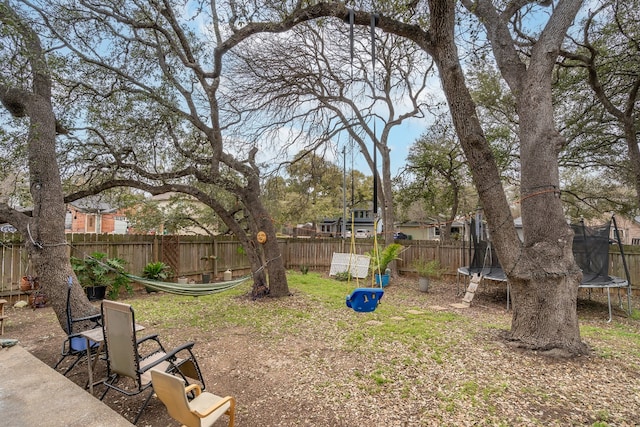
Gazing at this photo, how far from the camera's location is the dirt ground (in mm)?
2610

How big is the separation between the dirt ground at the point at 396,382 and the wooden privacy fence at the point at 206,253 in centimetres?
226

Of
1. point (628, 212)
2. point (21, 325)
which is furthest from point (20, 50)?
point (628, 212)

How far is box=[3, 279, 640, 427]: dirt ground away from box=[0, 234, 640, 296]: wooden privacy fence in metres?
2.26

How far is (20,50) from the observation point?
4.05 m

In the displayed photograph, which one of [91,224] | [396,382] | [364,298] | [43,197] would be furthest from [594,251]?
[91,224]

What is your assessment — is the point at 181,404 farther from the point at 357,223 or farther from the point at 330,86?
the point at 357,223

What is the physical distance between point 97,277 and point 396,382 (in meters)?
6.62

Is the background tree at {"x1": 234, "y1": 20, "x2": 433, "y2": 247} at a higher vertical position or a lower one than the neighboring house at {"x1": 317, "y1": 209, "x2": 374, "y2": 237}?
higher

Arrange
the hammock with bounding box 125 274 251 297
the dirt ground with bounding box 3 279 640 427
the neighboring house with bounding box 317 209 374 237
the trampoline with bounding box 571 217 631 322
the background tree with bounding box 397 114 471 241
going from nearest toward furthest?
the dirt ground with bounding box 3 279 640 427, the hammock with bounding box 125 274 251 297, the trampoline with bounding box 571 217 631 322, the background tree with bounding box 397 114 471 241, the neighboring house with bounding box 317 209 374 237

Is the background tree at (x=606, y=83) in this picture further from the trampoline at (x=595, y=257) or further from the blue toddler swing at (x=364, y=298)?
the blue toddler swing at (x=364, y=298)

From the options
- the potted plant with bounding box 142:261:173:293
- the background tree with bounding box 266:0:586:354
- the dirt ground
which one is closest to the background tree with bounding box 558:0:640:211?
the background tree with bounding box 266:0:586:354

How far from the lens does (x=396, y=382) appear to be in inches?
125

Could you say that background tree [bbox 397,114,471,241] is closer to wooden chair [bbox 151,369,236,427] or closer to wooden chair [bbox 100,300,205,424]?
wooden chair [bbox 100,300,205,424]

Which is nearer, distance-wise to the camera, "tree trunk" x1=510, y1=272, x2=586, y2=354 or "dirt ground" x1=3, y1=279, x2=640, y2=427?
"dirt ground" x1=3, y1=279, x2=640, y2=427
